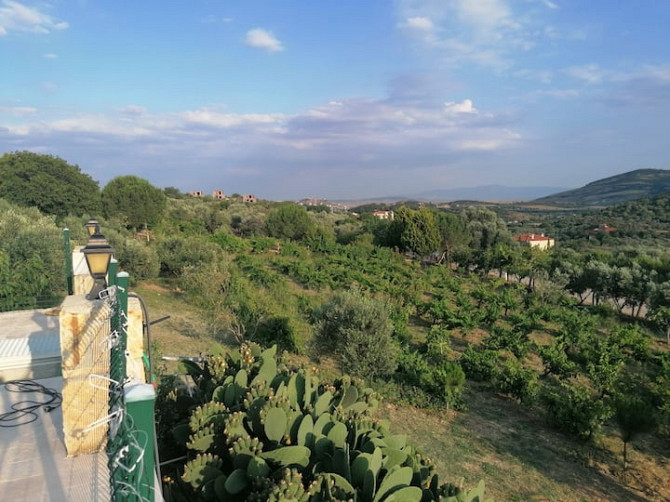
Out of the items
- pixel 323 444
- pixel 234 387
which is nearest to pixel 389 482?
pixel 323 444

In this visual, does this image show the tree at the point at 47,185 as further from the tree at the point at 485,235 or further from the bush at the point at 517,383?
the tree at the point at 485,235

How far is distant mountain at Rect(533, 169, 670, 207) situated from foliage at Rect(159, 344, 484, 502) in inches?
4254

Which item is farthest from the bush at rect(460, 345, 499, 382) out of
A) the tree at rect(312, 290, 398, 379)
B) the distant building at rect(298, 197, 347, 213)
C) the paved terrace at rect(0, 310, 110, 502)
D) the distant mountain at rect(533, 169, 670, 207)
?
the distant mountain at rect(533, 169, 670, 207)

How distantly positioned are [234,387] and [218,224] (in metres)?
35.3

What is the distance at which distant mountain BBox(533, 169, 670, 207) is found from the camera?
3773 inches

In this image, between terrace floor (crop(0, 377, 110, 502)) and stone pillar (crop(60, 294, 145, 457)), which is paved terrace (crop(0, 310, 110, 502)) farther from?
stone pillar (crop(60, 294, 145, 457))

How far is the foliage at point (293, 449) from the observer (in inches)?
94.5

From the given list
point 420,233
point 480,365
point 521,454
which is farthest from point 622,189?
point 521,454

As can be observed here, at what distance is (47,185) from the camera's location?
2386cm

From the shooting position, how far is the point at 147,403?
1361 mm

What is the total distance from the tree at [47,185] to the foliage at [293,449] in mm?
25373

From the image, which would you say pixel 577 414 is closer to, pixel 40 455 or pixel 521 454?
pixel 521 454

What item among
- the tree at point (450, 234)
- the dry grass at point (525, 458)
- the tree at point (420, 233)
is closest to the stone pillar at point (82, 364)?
the dry grass at point (525, 458)

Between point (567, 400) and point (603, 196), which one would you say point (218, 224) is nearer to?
point (567, 400)
